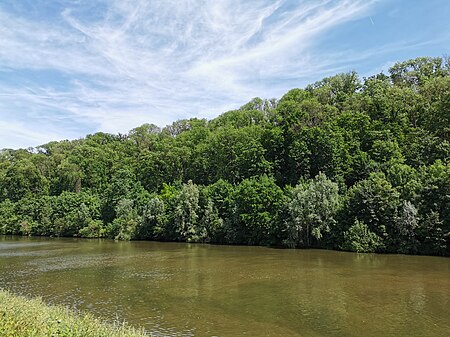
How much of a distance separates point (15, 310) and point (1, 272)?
28813mm

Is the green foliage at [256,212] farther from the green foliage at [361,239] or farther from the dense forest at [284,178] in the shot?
the green foliage at [361,239]

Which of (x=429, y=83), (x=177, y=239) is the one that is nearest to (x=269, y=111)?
(x=429, y=83)

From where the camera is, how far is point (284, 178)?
71438 millimetres

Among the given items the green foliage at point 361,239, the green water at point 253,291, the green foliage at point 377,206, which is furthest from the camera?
the green foliage at point 361,239

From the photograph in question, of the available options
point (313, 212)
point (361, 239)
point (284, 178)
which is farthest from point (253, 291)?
point (284, 178)

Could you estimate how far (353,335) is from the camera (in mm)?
18297

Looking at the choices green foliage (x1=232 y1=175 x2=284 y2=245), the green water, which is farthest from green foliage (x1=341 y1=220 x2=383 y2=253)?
green foliage (x1=232 y1=175 x2=284 y2=245)

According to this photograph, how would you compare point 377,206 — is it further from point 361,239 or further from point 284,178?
point 284,178

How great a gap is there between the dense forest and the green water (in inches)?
250

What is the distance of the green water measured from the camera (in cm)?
2017

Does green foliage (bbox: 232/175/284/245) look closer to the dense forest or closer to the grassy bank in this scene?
the dense forest

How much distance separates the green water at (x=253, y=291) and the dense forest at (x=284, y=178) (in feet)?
20.8

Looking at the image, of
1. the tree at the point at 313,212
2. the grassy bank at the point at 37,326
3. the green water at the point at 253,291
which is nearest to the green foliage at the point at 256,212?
the tree at the point at 313,212

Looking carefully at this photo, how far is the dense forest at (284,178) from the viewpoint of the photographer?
1903 inches
